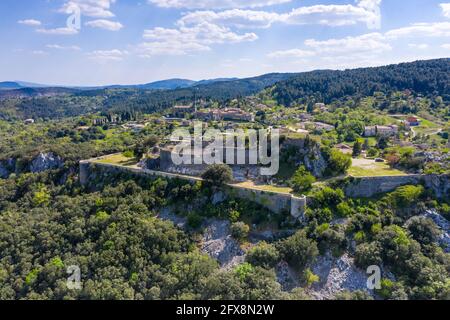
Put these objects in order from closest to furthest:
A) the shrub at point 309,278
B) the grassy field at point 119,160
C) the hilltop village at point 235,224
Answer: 1. the hilltop village at point 235,224
2. the shrub at point 309,278
3. the grassy field at point 119,160

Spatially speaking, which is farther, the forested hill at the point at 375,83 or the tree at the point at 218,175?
the forested hill at the point at 375,83

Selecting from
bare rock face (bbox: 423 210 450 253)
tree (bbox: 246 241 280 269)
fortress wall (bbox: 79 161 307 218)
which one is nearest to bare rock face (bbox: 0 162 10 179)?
fortress wall (bbox: 79 161 307 218)

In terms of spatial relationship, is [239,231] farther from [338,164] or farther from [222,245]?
[338,164]

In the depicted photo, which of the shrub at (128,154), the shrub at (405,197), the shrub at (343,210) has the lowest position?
the shrub at (343,210)

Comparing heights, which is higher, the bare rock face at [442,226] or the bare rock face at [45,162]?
the bare rock face at [45,162]

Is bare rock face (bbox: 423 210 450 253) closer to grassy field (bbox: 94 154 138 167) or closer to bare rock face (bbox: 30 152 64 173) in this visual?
grassy field (bbox: 94 154 138 167)

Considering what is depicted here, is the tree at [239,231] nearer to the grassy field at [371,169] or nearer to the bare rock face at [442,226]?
the grassy field at [371,169]

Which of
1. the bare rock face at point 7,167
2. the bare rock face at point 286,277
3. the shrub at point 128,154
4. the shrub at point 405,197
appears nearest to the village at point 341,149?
the shrub at point 128,154

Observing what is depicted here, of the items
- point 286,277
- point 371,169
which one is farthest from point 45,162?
point 371,169
